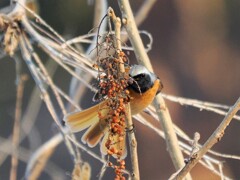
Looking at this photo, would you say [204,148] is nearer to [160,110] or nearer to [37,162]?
[160,110]

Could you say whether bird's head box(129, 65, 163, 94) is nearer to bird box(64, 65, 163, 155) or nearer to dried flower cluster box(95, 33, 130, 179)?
bird box(64, 65, 163, 155)

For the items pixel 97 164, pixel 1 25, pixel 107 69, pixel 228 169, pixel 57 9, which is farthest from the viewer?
pixel 57 9

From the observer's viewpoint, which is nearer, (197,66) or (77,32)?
(197,66)

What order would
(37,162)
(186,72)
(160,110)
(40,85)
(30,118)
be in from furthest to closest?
(186,72)
(30,118)
(37,162)
(40,85)
(160,110)

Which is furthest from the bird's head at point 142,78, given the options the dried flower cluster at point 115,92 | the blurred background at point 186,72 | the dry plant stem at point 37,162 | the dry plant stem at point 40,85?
the blurred background at point 186,72

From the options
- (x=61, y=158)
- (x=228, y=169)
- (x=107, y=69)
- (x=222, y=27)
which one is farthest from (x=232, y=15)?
(x=107, y=69)

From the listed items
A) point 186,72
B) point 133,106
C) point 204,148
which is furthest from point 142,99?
point 186,72

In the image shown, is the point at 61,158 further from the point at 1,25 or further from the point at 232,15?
the point at 1,25

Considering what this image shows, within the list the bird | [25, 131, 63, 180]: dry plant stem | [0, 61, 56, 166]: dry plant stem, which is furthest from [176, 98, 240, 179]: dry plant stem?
[0, 61, 56, 166]: dry plant stem
